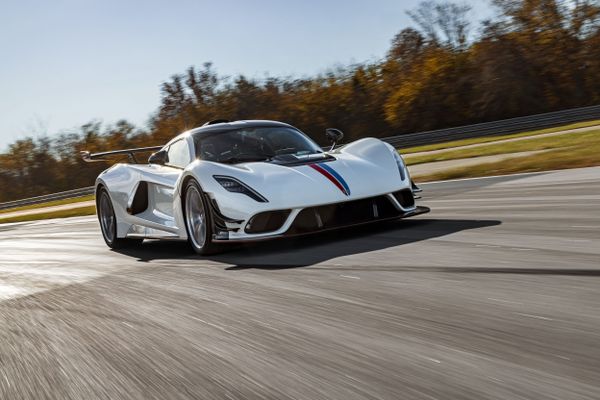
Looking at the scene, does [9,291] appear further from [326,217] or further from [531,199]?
[531,199]

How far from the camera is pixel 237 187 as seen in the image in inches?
254

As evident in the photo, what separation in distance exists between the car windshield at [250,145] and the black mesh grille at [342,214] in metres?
1.00

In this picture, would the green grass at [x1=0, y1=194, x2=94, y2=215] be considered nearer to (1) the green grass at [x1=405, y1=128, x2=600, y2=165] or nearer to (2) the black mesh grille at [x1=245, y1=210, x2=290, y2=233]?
(1) the green grass at [x1=405, y1=128, x2=600, y2=165]

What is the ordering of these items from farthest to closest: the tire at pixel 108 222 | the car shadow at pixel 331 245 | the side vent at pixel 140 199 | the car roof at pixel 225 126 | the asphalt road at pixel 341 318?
1. the tire at pixel 108 222
2. the side vent at pixel 140 199
3. the car roof at pixel 225 126
4. the car shadow at pixel 331 245
5. the asphalt road at pixel 341 318

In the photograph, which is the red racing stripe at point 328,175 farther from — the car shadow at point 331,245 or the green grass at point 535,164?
the green grass at point 535,164

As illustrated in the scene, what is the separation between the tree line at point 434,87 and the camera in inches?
1511

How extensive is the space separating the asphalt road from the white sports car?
0.89ft

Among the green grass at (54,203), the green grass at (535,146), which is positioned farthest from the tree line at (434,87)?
the green grass at (535,146)

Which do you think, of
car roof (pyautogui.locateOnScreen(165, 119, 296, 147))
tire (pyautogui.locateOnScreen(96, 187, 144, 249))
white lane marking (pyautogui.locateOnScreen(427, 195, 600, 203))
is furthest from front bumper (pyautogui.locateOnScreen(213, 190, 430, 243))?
tire (pyautogui.locateOnScreen(96, 187, 144, 249))

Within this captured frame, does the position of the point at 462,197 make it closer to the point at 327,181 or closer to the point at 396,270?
the point at 327,181

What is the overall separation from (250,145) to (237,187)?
3.70ft

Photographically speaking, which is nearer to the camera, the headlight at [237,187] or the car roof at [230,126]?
the headlight at [237,187]

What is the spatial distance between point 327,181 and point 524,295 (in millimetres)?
2910

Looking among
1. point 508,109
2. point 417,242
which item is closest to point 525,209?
point 417,242
